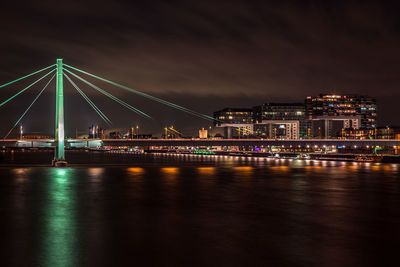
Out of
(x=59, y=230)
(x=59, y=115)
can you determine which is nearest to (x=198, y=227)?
(x=59, y=230)

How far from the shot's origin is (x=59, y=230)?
20.4m

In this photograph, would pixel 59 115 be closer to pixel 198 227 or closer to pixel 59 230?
pixel 59 230

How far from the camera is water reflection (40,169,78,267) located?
14.9 metres

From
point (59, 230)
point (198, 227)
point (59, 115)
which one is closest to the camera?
point (59, 230)

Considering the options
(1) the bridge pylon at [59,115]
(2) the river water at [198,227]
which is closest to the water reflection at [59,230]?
(2) the river water at [198,227]

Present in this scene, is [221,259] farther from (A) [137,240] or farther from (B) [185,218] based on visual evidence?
(B) [185,218]

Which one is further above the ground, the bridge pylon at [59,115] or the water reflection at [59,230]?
the bridge pylon at [59,115]

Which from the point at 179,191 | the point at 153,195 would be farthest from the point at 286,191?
the point at 153,195

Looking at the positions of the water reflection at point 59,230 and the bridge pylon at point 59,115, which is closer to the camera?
the water reflection at point 59,230

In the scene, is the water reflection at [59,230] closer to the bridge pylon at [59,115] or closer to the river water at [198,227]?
the river water at [198,227]

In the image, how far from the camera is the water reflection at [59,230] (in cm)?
1486

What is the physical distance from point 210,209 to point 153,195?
9366mm

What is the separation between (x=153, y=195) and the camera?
35594 mm

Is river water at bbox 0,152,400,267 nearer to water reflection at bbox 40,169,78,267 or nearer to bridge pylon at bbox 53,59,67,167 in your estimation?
water reflection at bbox 40,169,78,267
